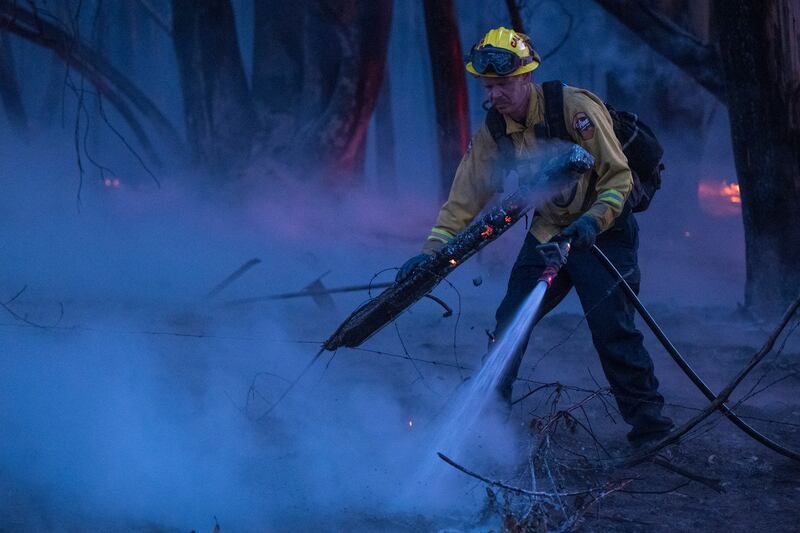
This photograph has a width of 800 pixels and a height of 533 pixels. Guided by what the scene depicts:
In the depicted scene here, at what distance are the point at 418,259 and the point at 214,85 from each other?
20.1ft

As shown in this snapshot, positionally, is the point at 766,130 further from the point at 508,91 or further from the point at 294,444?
the point at 294,444

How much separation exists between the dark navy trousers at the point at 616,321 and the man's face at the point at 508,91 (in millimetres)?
727

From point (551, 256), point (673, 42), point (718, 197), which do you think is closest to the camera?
point (551, 256)

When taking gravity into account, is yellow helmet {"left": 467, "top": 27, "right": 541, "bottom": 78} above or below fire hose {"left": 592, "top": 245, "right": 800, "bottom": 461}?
above

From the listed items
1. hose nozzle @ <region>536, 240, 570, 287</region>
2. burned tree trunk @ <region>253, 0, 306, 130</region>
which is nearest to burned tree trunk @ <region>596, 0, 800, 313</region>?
hose nozzle @ <region>536, 240, 570, 287</region>

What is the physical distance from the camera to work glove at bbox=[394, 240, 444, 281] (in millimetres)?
3501

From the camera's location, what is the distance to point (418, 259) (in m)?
3.58

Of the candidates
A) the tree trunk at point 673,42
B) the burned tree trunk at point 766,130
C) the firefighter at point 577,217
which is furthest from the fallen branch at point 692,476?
the tree trunk at point 673,42

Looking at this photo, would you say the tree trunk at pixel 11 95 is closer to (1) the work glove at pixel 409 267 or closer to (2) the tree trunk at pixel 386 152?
(2) the tree trunk at pixel 386 152

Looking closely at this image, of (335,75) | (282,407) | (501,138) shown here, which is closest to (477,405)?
(282,407)

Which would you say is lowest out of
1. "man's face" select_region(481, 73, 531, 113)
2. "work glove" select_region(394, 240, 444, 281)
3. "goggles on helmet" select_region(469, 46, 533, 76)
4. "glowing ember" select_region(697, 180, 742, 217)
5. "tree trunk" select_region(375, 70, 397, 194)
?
"glowing ember" select_region(697, 180, 742, 217)

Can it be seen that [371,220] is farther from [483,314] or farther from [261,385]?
[261,385]

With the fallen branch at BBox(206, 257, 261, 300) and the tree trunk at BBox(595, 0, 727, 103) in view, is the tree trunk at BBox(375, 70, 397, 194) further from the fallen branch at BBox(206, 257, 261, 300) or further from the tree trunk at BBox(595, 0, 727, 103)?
the fallen branch at BBox(206, 257, 261, 300)

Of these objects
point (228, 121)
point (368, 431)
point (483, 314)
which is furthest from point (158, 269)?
point (368, 431)
